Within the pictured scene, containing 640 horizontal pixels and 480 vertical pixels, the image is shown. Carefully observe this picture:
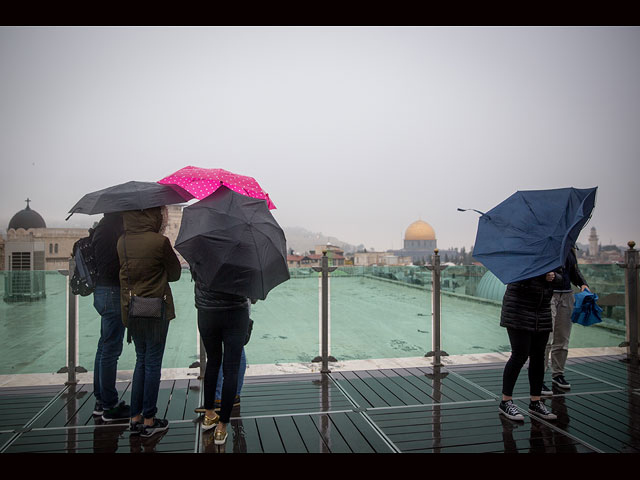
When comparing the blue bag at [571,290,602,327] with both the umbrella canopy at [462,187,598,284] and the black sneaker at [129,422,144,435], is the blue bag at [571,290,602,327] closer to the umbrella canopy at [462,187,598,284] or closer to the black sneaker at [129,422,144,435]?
the umbrella canopy at [462,187,598,284]

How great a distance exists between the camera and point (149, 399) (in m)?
3.15

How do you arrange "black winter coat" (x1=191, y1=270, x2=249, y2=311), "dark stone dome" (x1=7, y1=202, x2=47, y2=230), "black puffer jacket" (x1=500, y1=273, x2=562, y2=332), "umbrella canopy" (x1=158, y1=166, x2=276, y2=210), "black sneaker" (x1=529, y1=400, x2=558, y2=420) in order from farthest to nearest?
"dark stone dome" (x1=7, y1=202, x2=47, y2=230), "black sneaker" (x1=529, y1=400, x2=558, y2=420), "black puffer jacket" (x1=500, y1=273, x2=562, y2=332), "umbrella canopy" (x1=158, y1=166, x2=276, y2=210), "black winter coat" (x1=191, y1=270, x2=249, y2=311)

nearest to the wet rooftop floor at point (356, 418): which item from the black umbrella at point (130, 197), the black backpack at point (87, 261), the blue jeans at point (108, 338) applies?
the blue jeans at point (108, 338)

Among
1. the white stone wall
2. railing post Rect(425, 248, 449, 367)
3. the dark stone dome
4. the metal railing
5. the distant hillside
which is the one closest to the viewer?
the metal railing

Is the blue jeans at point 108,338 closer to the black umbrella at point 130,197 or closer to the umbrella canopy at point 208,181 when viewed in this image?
the black umbrella at point 130,197

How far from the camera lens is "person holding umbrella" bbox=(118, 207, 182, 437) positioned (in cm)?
301

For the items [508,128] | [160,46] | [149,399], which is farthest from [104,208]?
[508,128]

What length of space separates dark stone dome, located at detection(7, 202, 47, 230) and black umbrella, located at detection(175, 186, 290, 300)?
70.2 metres

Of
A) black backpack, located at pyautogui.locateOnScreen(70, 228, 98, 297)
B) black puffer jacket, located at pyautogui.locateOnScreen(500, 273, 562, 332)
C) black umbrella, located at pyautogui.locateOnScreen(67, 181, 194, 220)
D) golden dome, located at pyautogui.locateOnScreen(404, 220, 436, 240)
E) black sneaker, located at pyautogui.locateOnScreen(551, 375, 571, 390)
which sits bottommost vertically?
black sneaker, located at pyautogui.locateOnScreen(551, 375, 571, 390)

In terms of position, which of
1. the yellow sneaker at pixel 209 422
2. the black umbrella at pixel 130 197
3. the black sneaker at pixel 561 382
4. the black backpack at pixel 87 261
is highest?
the black umbrella at pixel 130 197

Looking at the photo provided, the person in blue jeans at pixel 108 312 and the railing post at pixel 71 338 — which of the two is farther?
the railing post at pixel 71 338

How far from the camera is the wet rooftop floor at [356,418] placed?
302 cm

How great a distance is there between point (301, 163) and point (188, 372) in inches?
953

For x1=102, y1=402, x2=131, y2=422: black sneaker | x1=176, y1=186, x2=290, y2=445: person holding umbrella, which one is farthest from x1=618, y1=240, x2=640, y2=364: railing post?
x1=102, y1=402, x2=131, y2=422: black sneaker
